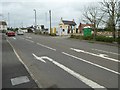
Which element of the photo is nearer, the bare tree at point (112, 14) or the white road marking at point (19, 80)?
the white road marking at point (19, 80)

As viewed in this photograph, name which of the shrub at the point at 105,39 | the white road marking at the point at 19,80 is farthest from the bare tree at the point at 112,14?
the white road marking at the point at 19,80

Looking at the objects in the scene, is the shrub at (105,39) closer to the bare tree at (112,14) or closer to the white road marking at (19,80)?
the bare tree at (112,14)

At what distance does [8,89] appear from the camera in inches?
311

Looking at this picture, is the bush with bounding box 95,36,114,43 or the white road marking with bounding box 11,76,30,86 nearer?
the white road marking with bounding box 11,76,30,86

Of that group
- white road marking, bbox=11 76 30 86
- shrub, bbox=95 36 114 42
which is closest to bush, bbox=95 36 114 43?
shrub, bbox=95 36 114 42

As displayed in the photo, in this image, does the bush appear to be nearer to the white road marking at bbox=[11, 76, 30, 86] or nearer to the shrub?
the shrub

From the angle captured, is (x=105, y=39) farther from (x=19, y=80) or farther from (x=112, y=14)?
(x=19, y=80)

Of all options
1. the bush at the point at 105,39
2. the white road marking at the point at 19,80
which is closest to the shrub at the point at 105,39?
the bush at the point at 105,39

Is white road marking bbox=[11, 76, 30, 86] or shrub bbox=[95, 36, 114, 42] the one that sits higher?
shrub bbox=[95, 36, 114, 42]

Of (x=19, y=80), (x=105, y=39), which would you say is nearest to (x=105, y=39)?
(x=105, y=39)

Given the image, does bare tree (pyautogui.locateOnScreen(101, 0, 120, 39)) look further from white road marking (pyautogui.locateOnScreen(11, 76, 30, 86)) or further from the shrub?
white road marking (pyautogui.locateOnScreen(11, 76, 30, 86))

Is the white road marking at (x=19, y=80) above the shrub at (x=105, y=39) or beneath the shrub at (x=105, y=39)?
beneath

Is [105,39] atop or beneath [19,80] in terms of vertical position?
atop

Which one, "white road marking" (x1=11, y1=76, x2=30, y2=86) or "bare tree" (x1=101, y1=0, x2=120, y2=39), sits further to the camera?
"bare tree" (x1=101, y1=0, x2=120, y2=39)
